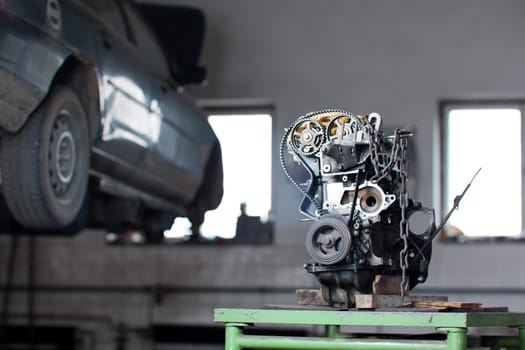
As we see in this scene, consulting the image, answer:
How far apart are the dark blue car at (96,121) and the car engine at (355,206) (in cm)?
132

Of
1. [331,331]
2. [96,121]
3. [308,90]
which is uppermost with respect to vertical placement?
[308,90]

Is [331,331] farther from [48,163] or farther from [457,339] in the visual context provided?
[48,163]

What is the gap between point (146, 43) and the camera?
5449 mm

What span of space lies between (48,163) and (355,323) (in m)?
2.08

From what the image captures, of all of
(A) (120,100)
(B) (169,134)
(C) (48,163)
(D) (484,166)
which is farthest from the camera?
(D) (484,166)

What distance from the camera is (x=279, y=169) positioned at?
7699 millimetres

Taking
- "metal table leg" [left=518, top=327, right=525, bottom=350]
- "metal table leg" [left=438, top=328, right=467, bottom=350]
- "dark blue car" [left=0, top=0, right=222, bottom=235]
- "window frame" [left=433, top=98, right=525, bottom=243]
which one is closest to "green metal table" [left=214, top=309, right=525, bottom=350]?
"metal table leg" [left=438, top=328, right=467, bottom=350]

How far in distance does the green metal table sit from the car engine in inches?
12.7

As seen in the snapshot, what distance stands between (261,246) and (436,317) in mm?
5510

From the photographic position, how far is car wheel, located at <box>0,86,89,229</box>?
379 cm

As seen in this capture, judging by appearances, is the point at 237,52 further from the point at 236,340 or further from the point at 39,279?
the point at 236,340

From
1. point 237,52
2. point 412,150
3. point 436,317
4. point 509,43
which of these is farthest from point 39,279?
point 436,317

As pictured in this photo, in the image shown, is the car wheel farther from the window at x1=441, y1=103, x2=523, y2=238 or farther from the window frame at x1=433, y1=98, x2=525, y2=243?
the window at x1=441, y1=103, x2=523, y2=238

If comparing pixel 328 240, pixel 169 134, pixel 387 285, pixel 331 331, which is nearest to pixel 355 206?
pixel 328 240
